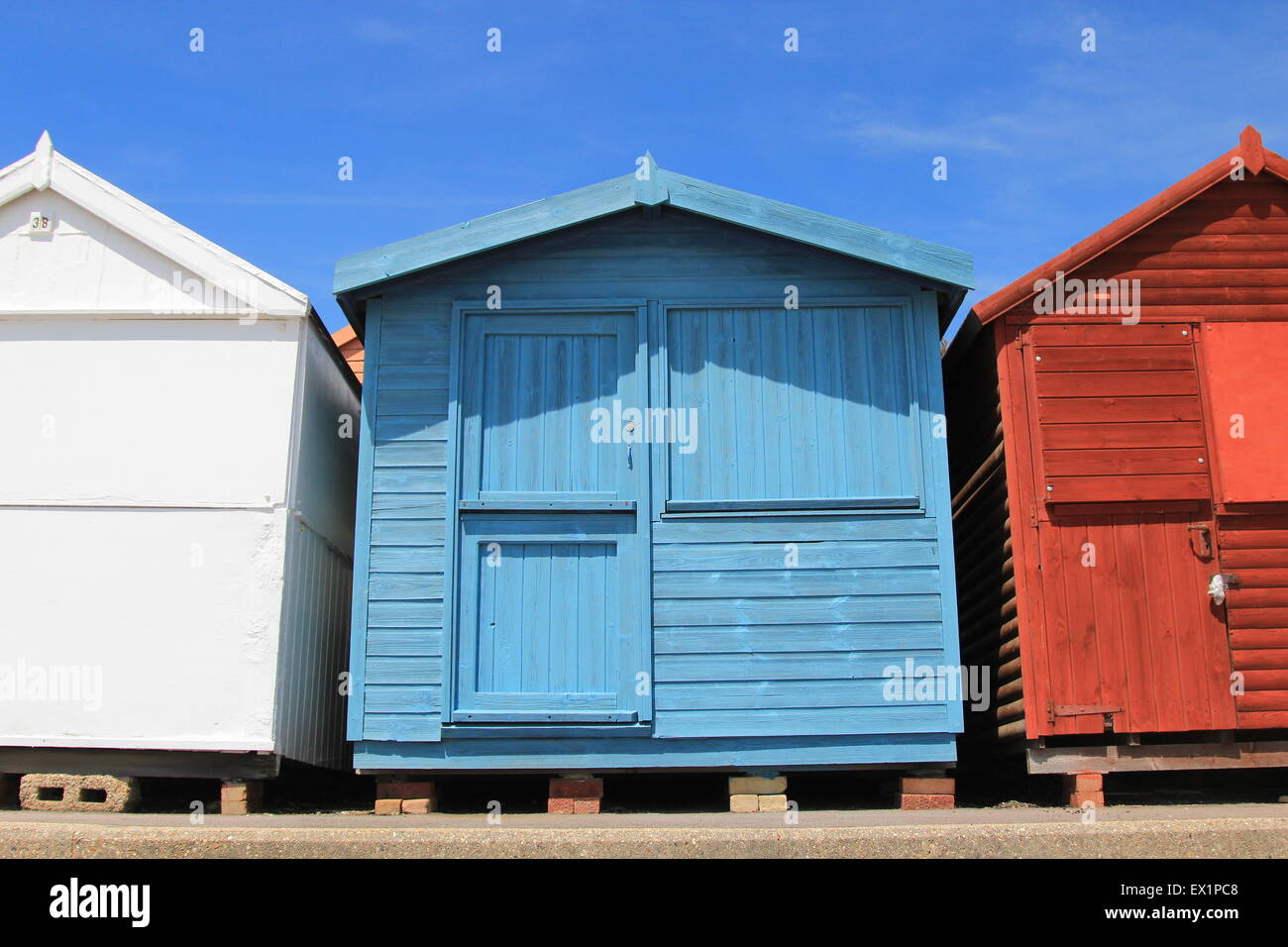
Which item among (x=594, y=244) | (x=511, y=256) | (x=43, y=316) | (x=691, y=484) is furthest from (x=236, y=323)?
(x=691, y=484)

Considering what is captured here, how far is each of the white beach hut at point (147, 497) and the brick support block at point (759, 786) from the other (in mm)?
3004

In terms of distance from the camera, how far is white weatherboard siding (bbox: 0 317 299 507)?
873 centimetres

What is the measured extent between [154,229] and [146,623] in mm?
2759

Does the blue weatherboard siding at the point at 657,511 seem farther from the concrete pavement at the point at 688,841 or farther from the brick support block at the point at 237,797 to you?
the concrete pavement at the point at 688,841

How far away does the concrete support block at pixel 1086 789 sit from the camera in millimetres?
8453

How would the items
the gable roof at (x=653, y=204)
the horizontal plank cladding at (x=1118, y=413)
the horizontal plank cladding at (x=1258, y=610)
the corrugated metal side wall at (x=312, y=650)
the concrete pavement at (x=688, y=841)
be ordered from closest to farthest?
the concrete pavement at (x=688, y=841) → the horizontal plank cladding at (x=1258, y=610) → the corrugated metal side wall at (x=312, y=650) → the horizontal plank cladding at (x=1118, y=413) → the gable roof at (x=653, y=204)

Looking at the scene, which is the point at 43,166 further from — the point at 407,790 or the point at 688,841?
the point at 688,841

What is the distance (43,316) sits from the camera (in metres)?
9.02

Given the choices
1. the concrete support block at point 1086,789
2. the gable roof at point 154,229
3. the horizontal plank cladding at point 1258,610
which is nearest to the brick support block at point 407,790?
the gable roof at point 154,229

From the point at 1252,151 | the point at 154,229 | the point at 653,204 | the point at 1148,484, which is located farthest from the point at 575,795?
the point at 1252,151

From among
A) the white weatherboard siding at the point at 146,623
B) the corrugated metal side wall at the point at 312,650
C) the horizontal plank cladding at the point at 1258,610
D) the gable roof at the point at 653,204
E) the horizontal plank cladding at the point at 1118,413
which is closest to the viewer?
the white weatherboard siding at the point at 146,623

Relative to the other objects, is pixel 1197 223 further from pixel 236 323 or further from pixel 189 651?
pixel 189 651

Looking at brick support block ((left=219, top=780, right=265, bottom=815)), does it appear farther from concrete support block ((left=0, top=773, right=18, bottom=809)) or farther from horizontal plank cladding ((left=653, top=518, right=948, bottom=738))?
horizontal plank cladding ((left=653, top=518, right=948, bottom=738))

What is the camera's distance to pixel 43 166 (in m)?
9.17
